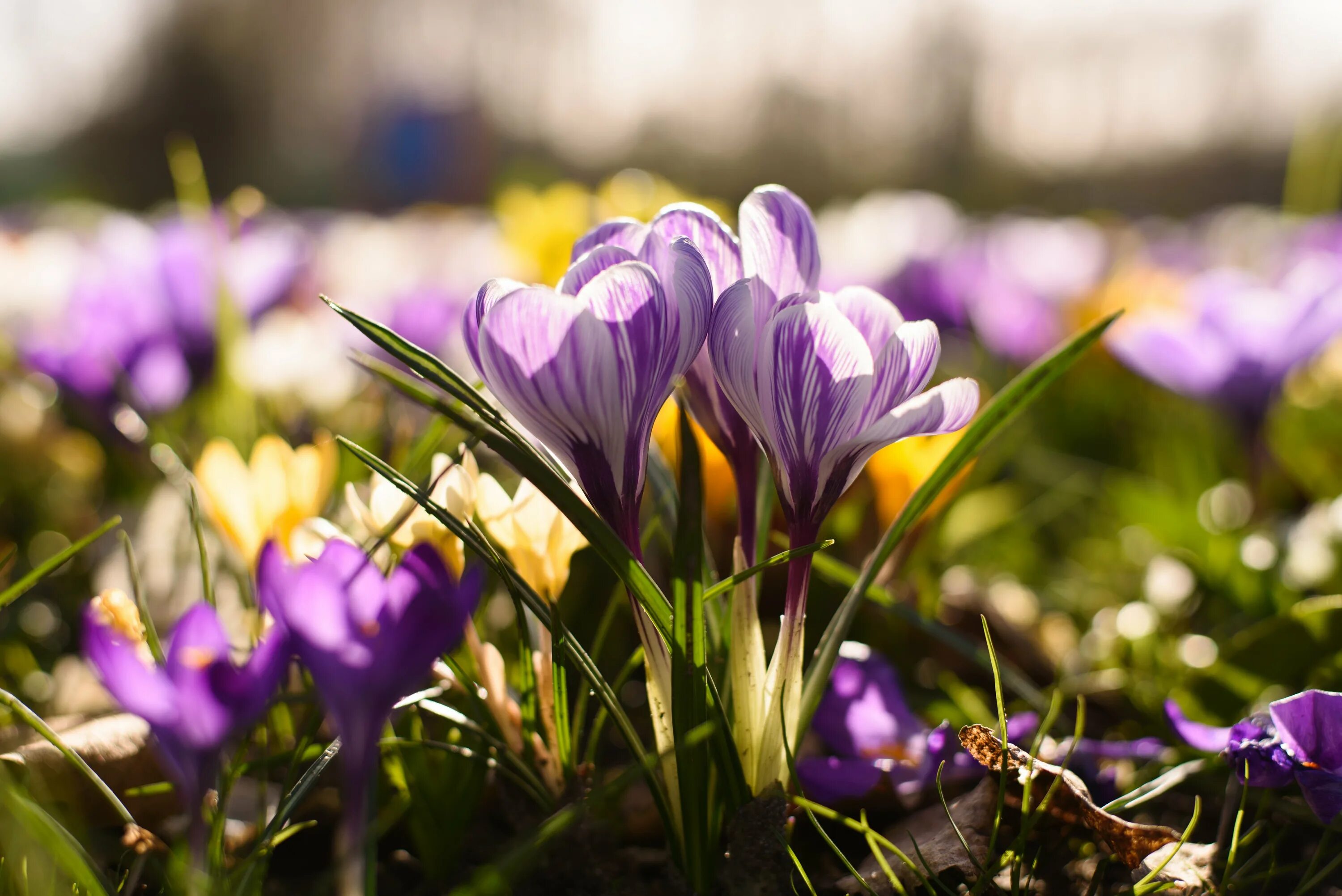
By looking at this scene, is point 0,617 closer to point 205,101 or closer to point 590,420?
point 590,420

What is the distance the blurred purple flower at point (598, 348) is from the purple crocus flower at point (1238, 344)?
0.95 meters

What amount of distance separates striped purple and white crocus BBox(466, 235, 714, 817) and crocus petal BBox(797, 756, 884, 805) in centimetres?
21

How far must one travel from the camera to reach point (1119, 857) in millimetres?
685

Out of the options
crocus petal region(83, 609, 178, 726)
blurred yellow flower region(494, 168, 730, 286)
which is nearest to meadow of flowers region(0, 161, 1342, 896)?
crocus petal region(83, 609, 178, 726)

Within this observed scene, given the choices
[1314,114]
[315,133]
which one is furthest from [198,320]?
[315,133]

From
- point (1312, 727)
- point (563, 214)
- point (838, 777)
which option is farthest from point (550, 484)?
point (563, 214)

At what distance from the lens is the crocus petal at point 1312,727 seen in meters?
0.67

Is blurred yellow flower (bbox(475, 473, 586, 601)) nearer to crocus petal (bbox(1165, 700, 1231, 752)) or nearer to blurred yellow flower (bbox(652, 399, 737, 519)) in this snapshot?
blurred yellow flower (bbox(652, 399, 737, 519))

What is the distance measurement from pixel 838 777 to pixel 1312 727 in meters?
0.33

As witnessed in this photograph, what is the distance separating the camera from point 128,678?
0.45 meters

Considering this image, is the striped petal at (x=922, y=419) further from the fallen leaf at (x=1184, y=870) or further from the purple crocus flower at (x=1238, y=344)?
the purple crocus flower at (x=1238, y=344)

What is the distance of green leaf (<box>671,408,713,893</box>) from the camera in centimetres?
59

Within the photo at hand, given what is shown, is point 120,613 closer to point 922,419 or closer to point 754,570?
point 754,570

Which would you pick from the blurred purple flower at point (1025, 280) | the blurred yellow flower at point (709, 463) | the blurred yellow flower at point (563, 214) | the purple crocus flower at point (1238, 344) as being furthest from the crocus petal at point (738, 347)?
the blurred purple flower at point (1025, 280)
